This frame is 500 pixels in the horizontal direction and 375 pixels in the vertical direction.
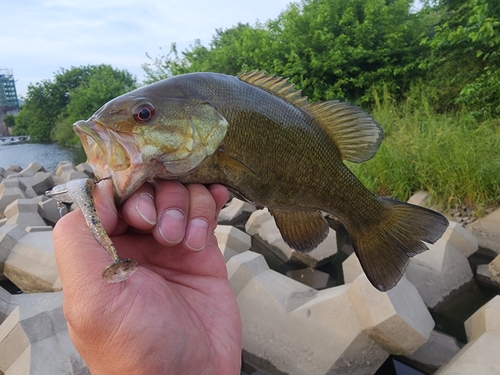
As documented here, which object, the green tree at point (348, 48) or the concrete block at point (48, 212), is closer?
the concrete block at point (48, 212)

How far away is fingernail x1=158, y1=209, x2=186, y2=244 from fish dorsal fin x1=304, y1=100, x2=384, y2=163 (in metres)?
0.95

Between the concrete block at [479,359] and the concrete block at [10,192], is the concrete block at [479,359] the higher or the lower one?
the lower one

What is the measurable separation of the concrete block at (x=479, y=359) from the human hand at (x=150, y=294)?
5.15 feet

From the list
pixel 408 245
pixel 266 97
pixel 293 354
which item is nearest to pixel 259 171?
pixel 266 97

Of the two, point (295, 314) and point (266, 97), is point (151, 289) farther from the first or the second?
point (295, 314)

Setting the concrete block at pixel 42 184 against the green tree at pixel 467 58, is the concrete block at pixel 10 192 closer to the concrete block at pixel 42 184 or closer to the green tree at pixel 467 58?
the concrete block at pixel 42 184

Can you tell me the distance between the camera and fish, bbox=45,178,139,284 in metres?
1.03

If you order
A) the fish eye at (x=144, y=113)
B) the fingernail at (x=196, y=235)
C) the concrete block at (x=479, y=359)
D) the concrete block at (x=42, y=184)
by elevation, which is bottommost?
the concrete block at (x=479, y=359)

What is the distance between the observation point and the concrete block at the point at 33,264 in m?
4.35

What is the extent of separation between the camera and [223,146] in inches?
59.2

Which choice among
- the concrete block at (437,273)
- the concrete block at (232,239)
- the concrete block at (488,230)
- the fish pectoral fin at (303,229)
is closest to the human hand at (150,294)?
the fish pectoral fin at (303,229)

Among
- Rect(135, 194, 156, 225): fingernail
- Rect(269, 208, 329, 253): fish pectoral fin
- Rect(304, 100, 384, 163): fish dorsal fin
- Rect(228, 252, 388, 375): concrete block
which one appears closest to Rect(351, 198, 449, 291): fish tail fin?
Rect(269, 208, 329, 253): fish pectoral fin

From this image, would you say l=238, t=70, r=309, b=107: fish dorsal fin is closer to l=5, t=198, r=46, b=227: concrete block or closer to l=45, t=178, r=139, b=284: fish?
l=45, t=178, r=139, b=284: fish

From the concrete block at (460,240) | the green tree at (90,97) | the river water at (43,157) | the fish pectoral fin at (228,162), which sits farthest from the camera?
the green tree at (90,97)
